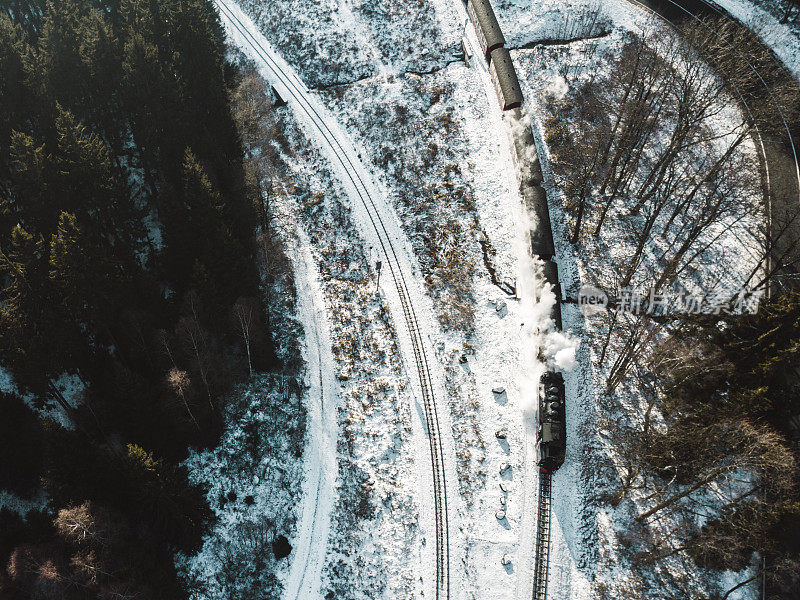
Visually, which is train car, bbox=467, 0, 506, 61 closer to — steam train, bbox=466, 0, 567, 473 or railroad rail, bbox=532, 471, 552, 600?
steam train, bbox=466, 0, 567, 473

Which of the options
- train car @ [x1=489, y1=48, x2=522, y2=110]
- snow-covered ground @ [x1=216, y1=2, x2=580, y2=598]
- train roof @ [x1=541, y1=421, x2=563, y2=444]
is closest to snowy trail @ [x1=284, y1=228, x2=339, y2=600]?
snow-covered ground @ [x1=216, y1=2, x2=580, y2=598]

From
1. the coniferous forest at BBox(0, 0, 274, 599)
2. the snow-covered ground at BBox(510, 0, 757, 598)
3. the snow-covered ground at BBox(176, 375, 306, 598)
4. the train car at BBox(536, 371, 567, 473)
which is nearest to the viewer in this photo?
the coniferous forest at BBox(0, 0, 274, 599)

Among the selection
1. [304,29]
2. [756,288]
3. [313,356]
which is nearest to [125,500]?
[313,356]

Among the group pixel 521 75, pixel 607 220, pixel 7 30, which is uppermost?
pixel 521 75

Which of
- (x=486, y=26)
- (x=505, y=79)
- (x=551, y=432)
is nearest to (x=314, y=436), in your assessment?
(x=551, y=432)

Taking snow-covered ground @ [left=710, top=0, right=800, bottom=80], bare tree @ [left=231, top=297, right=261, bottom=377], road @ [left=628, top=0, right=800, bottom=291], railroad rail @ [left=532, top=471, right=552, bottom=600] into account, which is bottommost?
railroad rail @ [left=532, top=471, right=552, bottom=600]

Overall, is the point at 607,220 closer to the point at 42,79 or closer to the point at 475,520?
the point at 475,520

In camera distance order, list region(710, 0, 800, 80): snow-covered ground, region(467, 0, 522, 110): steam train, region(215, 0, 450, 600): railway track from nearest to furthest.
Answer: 1. region(215, 0, 450, 600): railway track
2. region(710, 0, 800, 80): snow-covered ground
3. region(467, 0, 522, 110): steam train

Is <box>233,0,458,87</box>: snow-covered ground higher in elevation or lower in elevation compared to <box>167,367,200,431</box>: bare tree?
higher
